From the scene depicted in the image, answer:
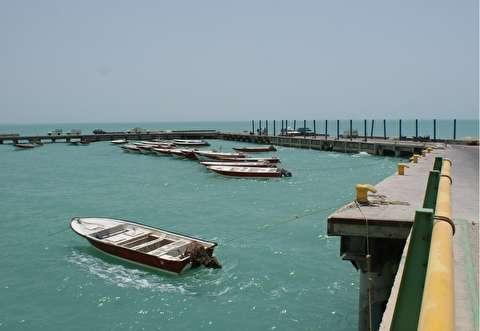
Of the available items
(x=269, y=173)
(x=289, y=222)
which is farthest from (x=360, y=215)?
(x=269, y=173)

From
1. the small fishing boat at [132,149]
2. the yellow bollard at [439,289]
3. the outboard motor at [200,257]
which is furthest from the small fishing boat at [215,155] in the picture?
the yellow bollard at [439,289]

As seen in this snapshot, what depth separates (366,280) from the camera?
1048 cm

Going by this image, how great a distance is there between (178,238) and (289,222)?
794cm

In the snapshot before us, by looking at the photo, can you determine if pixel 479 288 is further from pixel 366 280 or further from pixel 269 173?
pixel 269 173

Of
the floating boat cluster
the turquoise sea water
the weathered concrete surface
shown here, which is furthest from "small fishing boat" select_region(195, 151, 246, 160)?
the weathered concrete surface

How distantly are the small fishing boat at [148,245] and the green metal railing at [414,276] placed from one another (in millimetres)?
14217

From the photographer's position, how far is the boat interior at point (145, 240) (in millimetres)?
18031

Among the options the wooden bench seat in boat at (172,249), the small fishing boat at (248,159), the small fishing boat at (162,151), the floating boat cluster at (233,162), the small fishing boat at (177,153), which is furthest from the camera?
the small fishing boat at (162,151)

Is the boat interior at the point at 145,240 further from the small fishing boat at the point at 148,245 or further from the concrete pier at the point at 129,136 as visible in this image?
the concrete pier at the point at 129,136

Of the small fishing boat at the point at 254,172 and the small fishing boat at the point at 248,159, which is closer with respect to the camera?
the small fishing boat at the point at 254,172

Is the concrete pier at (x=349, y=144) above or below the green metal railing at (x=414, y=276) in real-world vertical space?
below

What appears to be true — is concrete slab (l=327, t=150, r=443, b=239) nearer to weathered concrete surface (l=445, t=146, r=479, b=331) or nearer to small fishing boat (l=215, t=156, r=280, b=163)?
weathered concrete surface (l=445, t=146, r=479, b=331)

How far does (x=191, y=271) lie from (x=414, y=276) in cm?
1498

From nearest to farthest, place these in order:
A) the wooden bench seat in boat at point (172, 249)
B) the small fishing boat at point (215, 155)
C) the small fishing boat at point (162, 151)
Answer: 1. the wooden bench seat in boat at point (172, 249)
2. the small fishing boat at point (215, 155)
3. the small fishing boat at point (162, 151)
